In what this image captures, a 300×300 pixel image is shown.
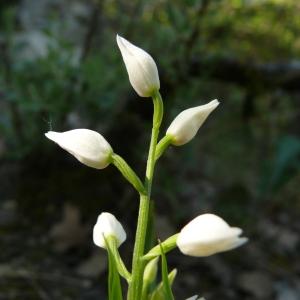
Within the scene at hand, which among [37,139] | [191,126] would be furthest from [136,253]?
[37,139]

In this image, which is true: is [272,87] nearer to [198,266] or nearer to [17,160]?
[198,266]

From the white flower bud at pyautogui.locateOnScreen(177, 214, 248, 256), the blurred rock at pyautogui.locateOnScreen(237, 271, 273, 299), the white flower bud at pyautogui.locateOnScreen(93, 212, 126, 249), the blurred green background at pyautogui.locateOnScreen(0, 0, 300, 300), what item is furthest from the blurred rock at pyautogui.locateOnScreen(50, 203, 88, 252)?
the white flower bud at pyautogui.locateOnScreen(177, 214, 248, 256)

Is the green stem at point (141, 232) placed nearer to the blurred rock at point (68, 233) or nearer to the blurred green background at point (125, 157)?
the blurred green background at point (125, 157)

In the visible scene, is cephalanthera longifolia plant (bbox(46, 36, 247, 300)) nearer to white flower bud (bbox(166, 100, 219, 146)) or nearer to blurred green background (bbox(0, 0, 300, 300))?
white flower bud (bbox(166, 100, 219, 146))

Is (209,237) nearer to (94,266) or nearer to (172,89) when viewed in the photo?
(94,266)

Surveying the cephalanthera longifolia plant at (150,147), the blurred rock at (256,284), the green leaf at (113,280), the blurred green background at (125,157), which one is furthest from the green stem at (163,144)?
the blurred rock at (256,284)

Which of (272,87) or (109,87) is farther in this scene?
(272,87)
